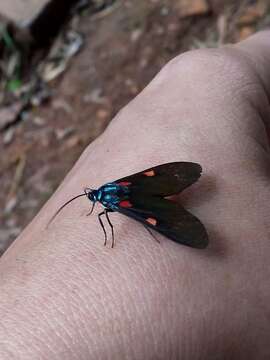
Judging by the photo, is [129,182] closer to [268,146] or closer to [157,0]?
[268,146]

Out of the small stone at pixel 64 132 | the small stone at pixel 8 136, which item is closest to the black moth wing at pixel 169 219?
the small stone at pixel 64 132

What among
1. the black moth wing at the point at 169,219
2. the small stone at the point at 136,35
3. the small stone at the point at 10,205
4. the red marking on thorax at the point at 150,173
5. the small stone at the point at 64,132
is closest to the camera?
the black moth wing at the point at 169,219

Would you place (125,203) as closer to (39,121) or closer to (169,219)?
(169,219)

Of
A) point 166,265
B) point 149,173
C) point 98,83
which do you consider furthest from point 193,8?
point 166,265

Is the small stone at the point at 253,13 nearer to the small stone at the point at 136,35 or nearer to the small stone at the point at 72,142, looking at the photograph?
the small stone at the point at 136,35

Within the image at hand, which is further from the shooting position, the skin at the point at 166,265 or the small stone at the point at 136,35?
the small stone at the point at 136,35

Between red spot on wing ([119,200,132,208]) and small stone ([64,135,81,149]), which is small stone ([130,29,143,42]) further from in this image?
red spot on wing ([119,200,132,208])
